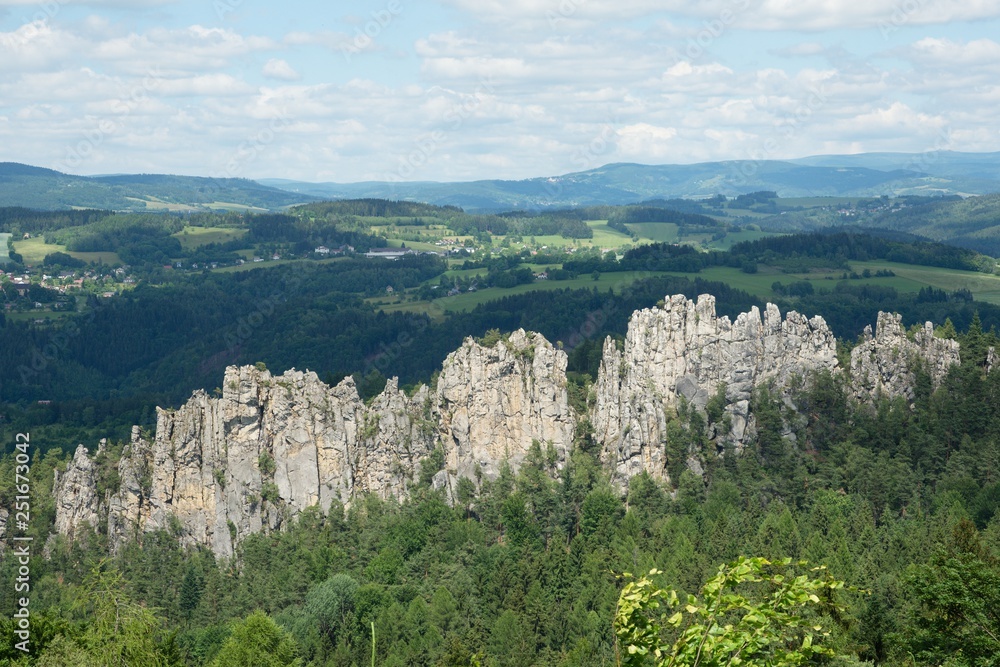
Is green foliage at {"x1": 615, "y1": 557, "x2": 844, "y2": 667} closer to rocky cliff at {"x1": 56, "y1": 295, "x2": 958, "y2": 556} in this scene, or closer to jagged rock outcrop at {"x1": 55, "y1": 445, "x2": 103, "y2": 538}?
rocky cliff at {"x1": 56, "y1": 295, "x2": 958, "y2": 556}

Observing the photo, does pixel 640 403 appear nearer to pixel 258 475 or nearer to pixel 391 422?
pixel 391 422

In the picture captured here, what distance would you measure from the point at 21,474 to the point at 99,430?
37015 millimetres

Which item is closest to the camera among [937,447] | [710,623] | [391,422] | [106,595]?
[710,623]

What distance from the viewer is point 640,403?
102 metres

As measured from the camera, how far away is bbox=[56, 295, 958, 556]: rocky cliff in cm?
10488

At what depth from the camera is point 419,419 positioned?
359 ft

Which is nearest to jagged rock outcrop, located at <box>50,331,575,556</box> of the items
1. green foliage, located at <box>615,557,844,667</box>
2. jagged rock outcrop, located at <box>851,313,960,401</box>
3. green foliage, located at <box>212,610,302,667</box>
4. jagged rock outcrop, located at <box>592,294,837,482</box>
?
jagged rock outcrop, located at <box>592,294,837,482</box>

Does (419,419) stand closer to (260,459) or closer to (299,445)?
(299,445)

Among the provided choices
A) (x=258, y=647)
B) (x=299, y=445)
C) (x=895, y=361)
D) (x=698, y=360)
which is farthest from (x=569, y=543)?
(x=895, y=361)

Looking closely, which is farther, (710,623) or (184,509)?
(184,509)

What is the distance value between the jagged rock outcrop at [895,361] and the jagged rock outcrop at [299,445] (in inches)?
1162

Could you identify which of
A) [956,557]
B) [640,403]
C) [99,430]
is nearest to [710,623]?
[956,557]

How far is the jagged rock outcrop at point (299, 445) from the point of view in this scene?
105500 mm

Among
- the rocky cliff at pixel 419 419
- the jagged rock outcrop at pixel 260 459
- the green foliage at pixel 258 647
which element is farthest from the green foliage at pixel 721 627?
the jagged rock outcrop at pixel 260 459
